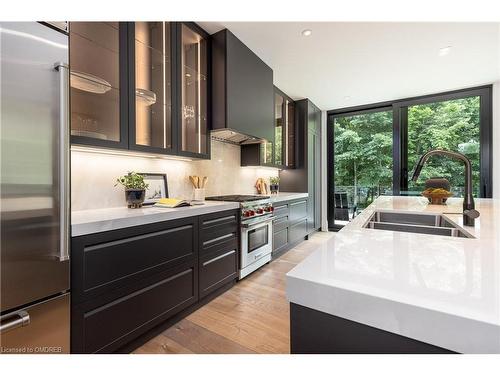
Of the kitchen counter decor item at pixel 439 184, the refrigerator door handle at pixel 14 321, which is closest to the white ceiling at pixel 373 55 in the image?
the kitchen counter decor item at pixel 439 184

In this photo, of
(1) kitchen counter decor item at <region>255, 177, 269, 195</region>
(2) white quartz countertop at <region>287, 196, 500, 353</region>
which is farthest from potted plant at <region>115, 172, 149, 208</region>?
(1) kitchen counter decor item at <region>255, 177, 269, 195</region>

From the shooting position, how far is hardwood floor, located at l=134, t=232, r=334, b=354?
1561mm

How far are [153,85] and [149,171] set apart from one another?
751 millimetres

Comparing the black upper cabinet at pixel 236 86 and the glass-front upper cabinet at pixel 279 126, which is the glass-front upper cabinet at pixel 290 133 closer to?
the glass-front upper cabinet at pixel 279 126

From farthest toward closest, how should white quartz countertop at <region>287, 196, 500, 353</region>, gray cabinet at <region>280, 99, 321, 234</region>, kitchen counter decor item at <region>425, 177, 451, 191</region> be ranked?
gray cabinet at <region>280, 99, 321, 234</region>
kitchen counter decor item at <region>425, 177, 451, 191</region>
white quartz countertop at <region>287, 196, 500, 353</region>

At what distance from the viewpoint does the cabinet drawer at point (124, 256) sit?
1.22 metres

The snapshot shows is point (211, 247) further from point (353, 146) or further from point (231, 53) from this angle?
point (353, 146)

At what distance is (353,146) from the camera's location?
490 cm

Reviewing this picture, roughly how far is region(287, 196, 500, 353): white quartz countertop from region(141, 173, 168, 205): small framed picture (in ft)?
5.87

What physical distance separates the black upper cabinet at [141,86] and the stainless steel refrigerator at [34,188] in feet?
1.53

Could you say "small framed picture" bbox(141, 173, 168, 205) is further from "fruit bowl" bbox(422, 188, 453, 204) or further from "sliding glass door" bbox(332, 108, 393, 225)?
"sliding glass door" bbox(332, 108, 393, 225)

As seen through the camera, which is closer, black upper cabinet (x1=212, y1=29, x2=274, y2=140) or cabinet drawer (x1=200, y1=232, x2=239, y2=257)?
cabinet drawer (x1=200, y1=232, x2=239, y2=257)

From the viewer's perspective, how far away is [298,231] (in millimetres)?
3938
